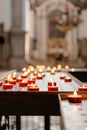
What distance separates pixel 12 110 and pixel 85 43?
2473 cm

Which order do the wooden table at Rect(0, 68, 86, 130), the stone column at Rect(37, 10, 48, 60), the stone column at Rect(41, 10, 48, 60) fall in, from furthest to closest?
the stone column at Rect(41, 10, 48, 60)
the stone column at Rect(37, 10, 48, 60)
the wooden table at Rect(0, 68, 86, 130)

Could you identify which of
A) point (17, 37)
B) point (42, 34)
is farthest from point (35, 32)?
point (17, 37)

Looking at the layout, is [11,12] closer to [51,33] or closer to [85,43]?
[85,43]

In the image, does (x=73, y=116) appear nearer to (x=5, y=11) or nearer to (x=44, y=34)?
(x=5, y=11)

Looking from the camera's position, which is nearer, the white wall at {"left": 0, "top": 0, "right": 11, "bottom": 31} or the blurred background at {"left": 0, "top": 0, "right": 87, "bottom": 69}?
the blurred background at {"left": 0, "top": 0, "right": 87, "bottom": 69}

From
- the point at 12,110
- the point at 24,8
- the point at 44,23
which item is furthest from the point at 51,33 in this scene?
the point at 12,110

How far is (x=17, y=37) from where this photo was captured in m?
18.3

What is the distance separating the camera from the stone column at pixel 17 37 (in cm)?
1803

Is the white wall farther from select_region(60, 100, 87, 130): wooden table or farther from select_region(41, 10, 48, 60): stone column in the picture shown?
select_region(41, 10, 48, 60): stone column

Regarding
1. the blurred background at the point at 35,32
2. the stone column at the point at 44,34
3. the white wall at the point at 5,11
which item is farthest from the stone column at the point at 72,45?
the white wall at the point at 5,11

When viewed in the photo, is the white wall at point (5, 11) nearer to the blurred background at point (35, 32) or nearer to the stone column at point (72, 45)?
the blurred background at point (35, 32)

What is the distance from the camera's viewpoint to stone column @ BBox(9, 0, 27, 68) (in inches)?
710

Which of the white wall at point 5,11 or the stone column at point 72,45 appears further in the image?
the stone column at point 72,45

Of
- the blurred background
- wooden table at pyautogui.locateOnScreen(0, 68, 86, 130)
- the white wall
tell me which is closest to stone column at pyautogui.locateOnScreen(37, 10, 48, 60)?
the blurred background
